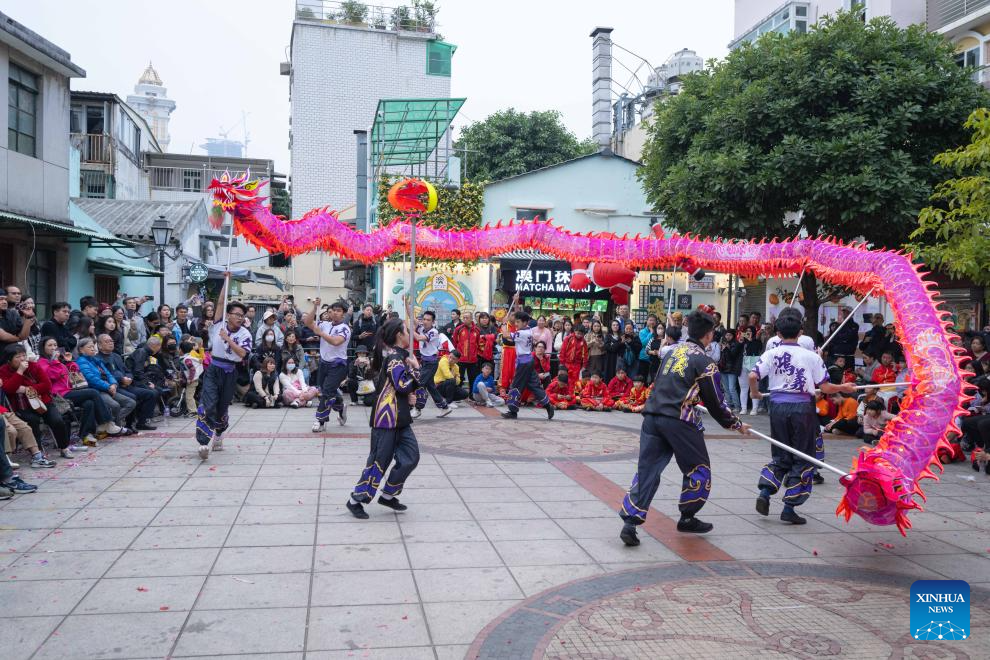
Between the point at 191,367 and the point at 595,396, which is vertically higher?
the point at 191,367

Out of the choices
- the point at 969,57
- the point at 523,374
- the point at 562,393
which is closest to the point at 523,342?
the point at 523,374

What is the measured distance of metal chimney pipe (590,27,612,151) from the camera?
26531 mm

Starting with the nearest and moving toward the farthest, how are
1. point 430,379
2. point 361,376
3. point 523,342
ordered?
point 523,342 < point 430,379 < point 361,376

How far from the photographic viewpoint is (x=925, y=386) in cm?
573

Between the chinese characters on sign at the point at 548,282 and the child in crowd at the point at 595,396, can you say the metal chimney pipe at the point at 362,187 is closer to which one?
the chinese characters on sign at the point at 548,282

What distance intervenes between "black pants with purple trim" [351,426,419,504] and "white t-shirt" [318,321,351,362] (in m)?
4.02

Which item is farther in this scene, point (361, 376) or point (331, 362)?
point (361, 376)

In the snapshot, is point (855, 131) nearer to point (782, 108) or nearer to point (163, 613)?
point (782, 108)

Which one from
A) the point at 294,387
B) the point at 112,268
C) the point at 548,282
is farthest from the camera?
the point at 548,282

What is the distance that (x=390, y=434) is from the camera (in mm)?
6223

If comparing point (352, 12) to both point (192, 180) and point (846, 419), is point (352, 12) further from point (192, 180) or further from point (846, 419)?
point (846, 419)

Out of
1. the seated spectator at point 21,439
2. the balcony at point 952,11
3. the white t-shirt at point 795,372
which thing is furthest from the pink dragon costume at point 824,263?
the balcony at point 952,11

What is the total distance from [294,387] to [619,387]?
5645 millimetres

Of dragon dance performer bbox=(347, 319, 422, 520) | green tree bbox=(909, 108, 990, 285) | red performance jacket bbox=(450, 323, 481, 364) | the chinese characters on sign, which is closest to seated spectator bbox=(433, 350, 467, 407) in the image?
red performance jacket bbox=(450, 323, 481, 364)
